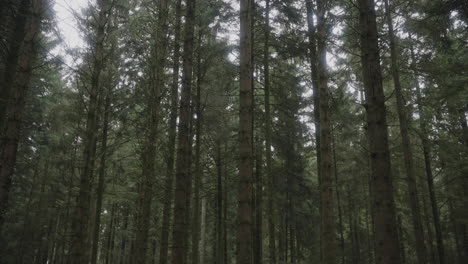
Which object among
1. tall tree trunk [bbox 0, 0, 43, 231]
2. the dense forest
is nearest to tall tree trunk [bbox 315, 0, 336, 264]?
the dense forest

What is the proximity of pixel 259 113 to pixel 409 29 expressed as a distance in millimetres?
6783

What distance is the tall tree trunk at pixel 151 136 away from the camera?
7.36m

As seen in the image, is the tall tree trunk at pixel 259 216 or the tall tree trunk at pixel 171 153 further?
the tall tree trunk at pixel 259 216

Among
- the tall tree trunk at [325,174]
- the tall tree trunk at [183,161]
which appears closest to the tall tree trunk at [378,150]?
the tall tree trunk at [325,174]

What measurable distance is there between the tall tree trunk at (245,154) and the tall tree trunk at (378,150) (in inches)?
95.0

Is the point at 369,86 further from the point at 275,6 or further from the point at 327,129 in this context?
the point at 275,6

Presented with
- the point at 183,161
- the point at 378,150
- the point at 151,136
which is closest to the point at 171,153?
the point at 183,161

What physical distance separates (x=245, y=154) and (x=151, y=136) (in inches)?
86.5

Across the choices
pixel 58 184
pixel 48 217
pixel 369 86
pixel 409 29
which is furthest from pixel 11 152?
pixel 48 217

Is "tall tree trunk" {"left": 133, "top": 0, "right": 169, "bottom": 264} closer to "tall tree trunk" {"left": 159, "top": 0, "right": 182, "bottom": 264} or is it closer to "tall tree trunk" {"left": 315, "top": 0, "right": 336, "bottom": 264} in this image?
"tall tree trunk" {"left": 159, "top": 0, "right": 182, "bottom": 264}

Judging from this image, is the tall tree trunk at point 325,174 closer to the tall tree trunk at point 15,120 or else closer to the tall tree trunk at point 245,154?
the tall tree trunk at point 245,154

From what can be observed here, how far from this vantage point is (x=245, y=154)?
271 inches

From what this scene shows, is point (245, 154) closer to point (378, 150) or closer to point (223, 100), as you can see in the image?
point (378, 150)

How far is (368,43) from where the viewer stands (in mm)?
5730
